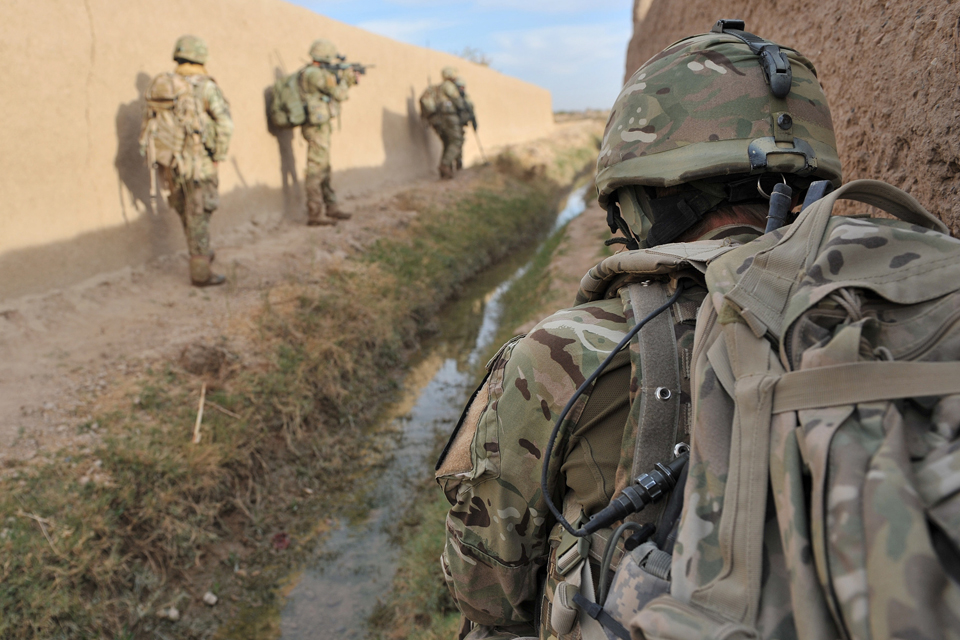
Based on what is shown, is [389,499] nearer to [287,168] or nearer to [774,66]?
[774,66]

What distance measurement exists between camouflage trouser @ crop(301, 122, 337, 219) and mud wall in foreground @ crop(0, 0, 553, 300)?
16.6 inches

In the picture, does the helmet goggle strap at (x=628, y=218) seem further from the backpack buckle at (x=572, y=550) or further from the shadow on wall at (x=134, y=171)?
the shadow on wall at (x=134, y=171)

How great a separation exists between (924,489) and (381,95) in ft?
37.7

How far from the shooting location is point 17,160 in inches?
176

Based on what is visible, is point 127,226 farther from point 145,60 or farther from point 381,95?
point 381,95

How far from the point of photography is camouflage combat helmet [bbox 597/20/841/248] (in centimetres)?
136

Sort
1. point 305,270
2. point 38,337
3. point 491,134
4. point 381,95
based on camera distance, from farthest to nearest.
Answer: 1. point 491,134
2. point 381,95
3. point 305,270
4. point 38,337

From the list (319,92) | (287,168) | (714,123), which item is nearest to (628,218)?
(714,123)

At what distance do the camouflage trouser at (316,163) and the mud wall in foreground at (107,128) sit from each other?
1.38ft

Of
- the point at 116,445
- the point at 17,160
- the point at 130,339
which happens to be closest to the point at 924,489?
the point at 116,445

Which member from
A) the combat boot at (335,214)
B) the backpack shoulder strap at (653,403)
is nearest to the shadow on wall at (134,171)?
the combat boot at (335,214)

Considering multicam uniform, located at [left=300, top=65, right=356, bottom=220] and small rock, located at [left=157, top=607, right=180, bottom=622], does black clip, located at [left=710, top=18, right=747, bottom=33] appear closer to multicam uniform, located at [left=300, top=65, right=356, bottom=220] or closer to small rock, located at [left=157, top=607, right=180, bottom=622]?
small rock, located at [left=157, top=607, right=180, bottom=622]

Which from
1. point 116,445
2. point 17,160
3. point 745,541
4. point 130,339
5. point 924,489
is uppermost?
point 17,160

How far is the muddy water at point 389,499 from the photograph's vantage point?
10.3 feet
